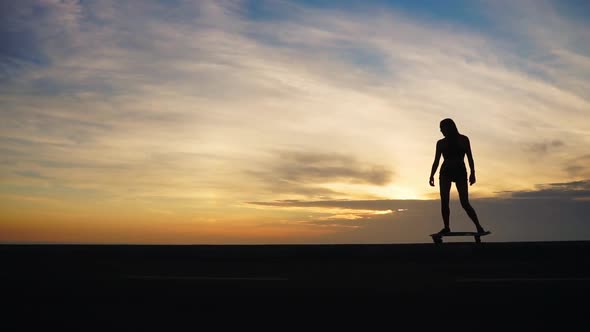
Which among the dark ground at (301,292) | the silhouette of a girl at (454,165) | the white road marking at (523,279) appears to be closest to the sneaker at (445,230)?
the silhouette of a girl at (454,165)

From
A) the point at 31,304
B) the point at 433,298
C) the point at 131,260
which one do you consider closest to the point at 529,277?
the point at 433,298

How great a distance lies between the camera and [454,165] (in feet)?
42.1

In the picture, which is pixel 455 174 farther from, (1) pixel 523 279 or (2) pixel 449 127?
(1) pixel 523 279

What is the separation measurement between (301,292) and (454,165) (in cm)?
815

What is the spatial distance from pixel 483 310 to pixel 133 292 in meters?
3.07

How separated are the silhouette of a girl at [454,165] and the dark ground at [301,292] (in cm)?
343

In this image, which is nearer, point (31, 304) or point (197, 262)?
point (31, 304)

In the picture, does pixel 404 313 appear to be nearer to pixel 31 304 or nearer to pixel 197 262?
pixel 31 304

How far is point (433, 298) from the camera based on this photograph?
5004mm

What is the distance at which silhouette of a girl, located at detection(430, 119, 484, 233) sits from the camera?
1277 cm

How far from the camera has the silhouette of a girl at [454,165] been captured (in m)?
12.8

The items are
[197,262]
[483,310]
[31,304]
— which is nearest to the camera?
[483,310]

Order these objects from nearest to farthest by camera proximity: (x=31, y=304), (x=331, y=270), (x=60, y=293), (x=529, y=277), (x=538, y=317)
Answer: (x=538, y=317), (x=31, y=304), (x=60, y=293), (x=529, y=277), (x=331, y=270)

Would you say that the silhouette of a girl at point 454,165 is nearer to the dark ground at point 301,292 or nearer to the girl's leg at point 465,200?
the girl's leg at point 465,200
